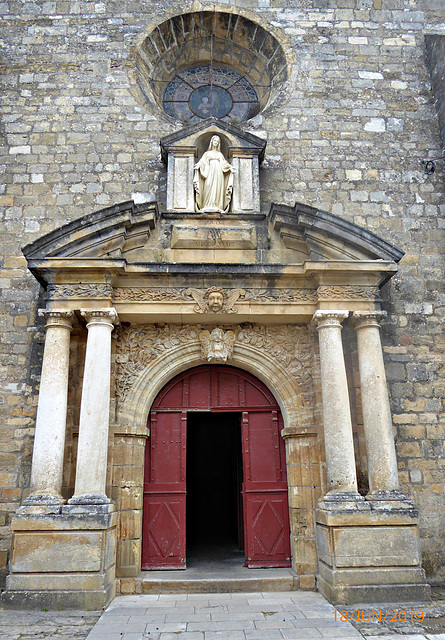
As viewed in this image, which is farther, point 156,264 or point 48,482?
point 156,264

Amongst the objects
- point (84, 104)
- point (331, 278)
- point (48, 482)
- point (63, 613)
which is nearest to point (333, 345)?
point (331, 278)

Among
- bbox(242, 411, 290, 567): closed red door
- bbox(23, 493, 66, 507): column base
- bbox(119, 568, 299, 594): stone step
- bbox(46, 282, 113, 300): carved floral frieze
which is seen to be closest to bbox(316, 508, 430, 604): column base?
bbox(119, 568, 299, 594): stone step

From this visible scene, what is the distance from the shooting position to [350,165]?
719 cm

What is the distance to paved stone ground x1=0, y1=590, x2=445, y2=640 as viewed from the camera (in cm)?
418

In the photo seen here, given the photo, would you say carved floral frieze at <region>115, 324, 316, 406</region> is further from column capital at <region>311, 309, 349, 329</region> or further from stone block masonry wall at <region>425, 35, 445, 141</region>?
stone block masonry wall at <region>425, 35, 445, 141</region>

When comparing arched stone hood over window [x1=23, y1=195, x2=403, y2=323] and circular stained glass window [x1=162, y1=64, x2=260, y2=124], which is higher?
circular stained glass window [x1=162, y1=64, x2=260, y2=124]

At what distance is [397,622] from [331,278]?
3.47 m

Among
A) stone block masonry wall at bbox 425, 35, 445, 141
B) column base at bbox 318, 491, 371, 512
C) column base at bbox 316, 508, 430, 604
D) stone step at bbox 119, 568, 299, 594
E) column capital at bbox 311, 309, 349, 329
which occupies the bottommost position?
stone step at bbox 119, 568, 299, 594

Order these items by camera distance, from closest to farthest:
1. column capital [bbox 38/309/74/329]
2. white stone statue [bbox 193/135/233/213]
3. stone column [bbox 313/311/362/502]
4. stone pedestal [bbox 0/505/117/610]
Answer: stone pedestal [bbox 0/505/117/610] → stone column [bbox 313/311/362/502] → column capital [bbox 38/309/74/329] → white stone statue [bbox 193/135/233/213]

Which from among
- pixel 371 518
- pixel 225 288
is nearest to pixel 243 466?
pixel 371 518

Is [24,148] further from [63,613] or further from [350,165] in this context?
[63,613]

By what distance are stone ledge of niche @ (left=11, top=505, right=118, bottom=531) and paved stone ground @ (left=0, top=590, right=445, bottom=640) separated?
0.72m

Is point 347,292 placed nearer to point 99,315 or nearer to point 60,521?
point 99,315

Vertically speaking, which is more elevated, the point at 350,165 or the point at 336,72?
the point at 336,72
